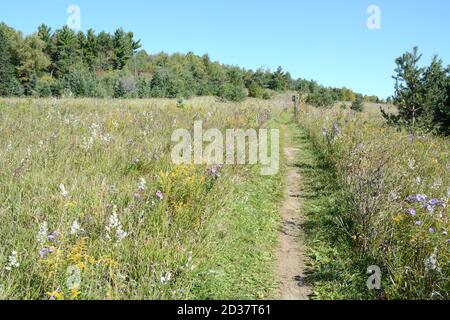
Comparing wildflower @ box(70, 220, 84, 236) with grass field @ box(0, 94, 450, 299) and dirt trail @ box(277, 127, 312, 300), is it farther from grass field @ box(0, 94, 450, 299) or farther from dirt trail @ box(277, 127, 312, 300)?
dirt trail @ box(277, 127, 312, 300)

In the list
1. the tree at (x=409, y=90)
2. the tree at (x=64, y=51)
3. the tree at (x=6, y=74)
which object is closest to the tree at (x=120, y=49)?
the tree at (x=64, y=51)

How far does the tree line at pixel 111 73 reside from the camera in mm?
38438

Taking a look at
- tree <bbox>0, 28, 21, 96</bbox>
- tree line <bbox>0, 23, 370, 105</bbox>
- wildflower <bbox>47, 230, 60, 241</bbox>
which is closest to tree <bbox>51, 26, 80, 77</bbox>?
Result: tree line <bbox>0, 23, 370, 105</bbox>

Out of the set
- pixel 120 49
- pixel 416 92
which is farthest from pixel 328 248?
pixel 120 49

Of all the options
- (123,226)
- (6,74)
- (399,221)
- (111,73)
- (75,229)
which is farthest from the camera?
(111,73)

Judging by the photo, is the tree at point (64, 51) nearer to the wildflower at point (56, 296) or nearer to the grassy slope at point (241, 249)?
the grassy slope at point (241, 249)

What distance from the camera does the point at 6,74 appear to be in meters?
43.5

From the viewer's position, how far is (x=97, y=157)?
5.45m

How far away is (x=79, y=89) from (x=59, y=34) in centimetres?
2381

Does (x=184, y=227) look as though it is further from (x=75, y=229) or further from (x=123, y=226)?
(x=75, y=229)

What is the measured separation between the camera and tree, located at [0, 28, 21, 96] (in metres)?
40.8

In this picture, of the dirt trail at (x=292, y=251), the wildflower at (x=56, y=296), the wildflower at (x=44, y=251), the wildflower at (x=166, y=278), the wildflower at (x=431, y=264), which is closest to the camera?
the wildflower at (x=56, y=296)

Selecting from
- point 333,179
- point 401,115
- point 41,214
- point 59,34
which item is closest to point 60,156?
point 41,214

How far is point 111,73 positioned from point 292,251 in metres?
50.1
